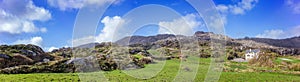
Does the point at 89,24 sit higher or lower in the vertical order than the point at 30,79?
higher

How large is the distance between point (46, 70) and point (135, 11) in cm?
1804

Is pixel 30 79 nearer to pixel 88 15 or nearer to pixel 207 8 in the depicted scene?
pixel 88 15

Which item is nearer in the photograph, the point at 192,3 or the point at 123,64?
the point at 192,3

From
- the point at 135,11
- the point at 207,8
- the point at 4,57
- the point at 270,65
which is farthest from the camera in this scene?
the point at 270,65

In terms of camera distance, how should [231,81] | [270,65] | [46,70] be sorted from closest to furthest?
[231,81] < [46,70] < [270,65]

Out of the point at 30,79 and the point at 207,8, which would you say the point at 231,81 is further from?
Result: the point at 30,79

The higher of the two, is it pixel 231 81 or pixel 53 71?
pixel 53 71

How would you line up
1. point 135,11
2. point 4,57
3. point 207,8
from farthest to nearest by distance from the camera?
1. point 4,57
2. point 135,11
3. point 207,8

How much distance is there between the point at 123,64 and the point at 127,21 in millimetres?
22920

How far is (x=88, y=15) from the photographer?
20.6 m

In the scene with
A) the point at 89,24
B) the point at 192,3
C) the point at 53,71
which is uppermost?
the point at 192,3

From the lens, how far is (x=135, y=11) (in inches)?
1093

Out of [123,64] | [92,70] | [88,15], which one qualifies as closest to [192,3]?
[88,15]

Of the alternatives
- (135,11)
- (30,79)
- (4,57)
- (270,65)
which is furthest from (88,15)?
(270,65)
